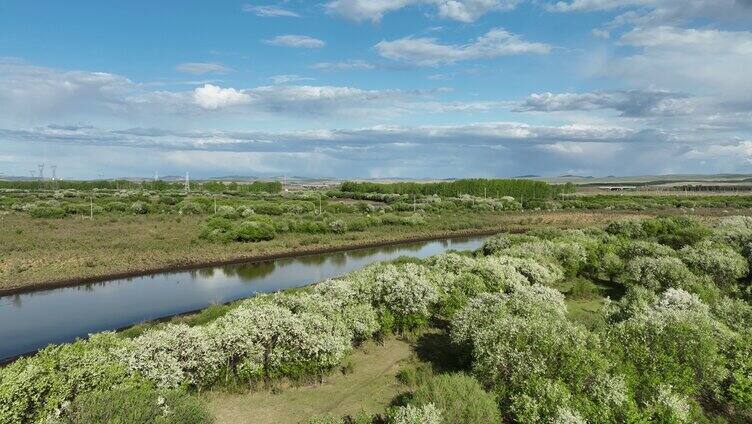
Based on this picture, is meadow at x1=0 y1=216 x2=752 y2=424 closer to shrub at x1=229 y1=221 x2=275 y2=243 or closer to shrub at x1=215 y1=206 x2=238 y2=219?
shrub at x1=229 y1=221 x2=275 y2=243

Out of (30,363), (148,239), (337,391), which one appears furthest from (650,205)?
(30,363)

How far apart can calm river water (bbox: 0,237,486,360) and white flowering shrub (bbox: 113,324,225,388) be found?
14.3 metres

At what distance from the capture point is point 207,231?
59438mm

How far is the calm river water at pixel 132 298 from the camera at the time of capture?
91.1ft

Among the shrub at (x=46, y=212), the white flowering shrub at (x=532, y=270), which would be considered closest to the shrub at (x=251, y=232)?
the white flowering shrub at (x=532, y=270)

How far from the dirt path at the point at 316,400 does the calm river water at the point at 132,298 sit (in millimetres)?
15823

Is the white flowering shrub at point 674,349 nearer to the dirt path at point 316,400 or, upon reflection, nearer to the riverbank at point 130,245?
the dirt path at point 316,400

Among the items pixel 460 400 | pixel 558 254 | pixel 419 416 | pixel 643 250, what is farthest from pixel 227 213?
pixel 419 416

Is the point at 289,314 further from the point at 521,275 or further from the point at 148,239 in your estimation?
the point at 148,239

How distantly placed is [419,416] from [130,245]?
4813cm

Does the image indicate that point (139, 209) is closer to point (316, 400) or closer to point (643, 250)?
point (316, 400)

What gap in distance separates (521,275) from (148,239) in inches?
1771

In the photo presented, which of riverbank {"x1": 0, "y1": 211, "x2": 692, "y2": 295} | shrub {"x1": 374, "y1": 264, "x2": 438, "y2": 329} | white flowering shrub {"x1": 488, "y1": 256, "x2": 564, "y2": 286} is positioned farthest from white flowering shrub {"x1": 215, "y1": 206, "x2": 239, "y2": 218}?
shrub {"x1": 374, "y1": 264, "x2": 438, "y2": 329}

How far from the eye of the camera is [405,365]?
1998 cm
